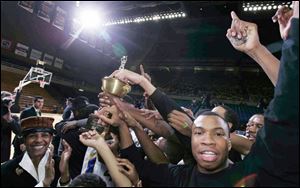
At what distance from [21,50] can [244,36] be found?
15330 mm

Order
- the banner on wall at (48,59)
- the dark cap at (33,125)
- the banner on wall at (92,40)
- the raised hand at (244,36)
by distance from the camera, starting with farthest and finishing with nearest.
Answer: the banner on wall at (92,40)
the banner on wall at (48,59)
the dark cap at (33,125)
the raised hand at (244,36)

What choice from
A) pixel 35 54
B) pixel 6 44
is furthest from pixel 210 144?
pixel 35 54

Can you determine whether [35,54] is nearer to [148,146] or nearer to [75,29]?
[75,29]

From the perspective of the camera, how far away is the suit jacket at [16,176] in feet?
6.22

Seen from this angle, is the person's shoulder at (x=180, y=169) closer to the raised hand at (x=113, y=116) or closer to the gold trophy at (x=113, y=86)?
the raised hand at (x=113, y=116)

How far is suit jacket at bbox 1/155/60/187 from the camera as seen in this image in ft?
6.22

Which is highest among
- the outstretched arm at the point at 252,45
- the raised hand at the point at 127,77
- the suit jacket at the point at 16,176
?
the outstretched arm at the point at 252,45

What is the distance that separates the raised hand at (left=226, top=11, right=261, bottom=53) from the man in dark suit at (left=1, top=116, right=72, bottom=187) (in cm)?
134

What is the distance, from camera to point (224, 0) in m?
8.70

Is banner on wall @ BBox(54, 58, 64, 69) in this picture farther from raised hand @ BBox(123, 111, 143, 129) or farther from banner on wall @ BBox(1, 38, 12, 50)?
raised hand @ BBox(123, 111, 143, 129)

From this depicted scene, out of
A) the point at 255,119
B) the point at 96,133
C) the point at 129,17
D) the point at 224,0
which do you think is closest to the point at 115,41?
the point at 129,17

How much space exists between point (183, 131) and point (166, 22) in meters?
12.8

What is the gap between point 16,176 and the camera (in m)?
1.95

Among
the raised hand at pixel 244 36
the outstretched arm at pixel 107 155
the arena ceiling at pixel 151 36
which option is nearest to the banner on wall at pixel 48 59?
the arena ceiling at pixel 151 36
